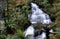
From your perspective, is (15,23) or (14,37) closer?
(14,37)

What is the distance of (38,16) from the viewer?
740 inches

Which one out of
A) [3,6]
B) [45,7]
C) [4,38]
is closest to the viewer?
[4,38]

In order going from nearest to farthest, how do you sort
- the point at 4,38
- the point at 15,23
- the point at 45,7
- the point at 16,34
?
the point at 4,38, the point at 16,34, the point at 15,23, the point at 45,7

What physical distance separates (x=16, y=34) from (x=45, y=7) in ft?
17.2

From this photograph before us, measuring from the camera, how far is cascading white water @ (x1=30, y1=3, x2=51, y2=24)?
18.3 m

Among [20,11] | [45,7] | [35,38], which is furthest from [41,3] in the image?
[35,38]

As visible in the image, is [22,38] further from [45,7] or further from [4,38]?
[45,7]

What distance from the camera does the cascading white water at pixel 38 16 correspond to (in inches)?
719

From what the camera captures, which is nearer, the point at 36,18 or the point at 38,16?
the point at 36,18

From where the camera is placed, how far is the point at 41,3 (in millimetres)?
20203

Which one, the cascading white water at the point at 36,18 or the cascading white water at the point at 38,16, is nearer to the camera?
the cascading white water at the point at 36,18

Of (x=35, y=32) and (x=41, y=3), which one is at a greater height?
(x=41, y=3)

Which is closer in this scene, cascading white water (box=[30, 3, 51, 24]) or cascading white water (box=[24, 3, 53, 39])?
cascading white water (box=[24, 3, 53, 39])

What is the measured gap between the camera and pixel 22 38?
49.8 ft
